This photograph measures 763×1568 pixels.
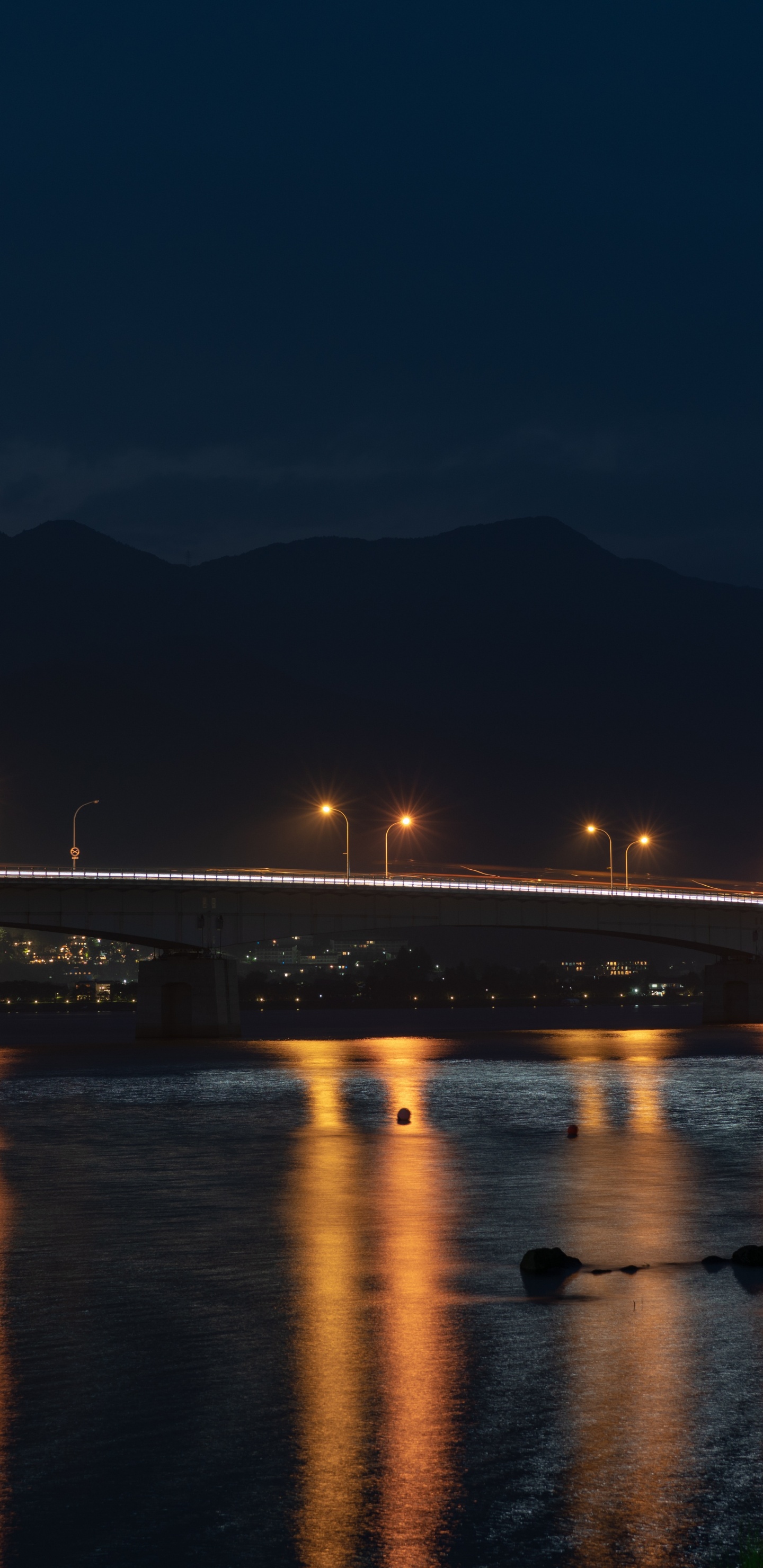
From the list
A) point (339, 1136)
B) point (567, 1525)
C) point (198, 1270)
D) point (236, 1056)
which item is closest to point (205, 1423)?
point (567, 1525)

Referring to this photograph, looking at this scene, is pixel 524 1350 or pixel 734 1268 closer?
pixel 524 1350

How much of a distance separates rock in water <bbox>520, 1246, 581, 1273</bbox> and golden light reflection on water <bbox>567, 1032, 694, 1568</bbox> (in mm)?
1009

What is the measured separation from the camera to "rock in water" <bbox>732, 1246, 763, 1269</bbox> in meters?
30.6

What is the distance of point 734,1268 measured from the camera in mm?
30375

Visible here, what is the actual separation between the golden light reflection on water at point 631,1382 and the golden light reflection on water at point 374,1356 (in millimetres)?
1562

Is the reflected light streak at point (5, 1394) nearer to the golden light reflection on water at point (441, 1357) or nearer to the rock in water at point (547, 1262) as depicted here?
the golden light reflection on water at point (441, 1357)

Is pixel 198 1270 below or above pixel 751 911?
below

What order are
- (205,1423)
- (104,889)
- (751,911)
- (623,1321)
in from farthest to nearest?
1. (751,911)
2. (104,889)
3. (623,1321)
4. (205,1423)

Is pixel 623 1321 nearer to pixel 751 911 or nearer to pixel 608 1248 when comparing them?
pixel 608 1248

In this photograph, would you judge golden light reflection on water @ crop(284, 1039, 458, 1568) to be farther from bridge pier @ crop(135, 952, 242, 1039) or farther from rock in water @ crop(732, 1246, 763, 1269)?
bridge pier @ crop(135, 952, 242, 1039)

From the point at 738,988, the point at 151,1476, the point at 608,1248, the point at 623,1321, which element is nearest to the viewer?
the point at 151,1476

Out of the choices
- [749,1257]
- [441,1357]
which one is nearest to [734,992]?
[749,1257]

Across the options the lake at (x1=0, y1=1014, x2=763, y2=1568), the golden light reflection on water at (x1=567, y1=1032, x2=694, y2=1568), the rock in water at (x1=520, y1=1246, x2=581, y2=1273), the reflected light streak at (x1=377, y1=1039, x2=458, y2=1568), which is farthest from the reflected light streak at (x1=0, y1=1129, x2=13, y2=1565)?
the rock in water at (x1=520, y1=1246, x2=581, y2=1273)

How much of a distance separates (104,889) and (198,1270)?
324 ft
